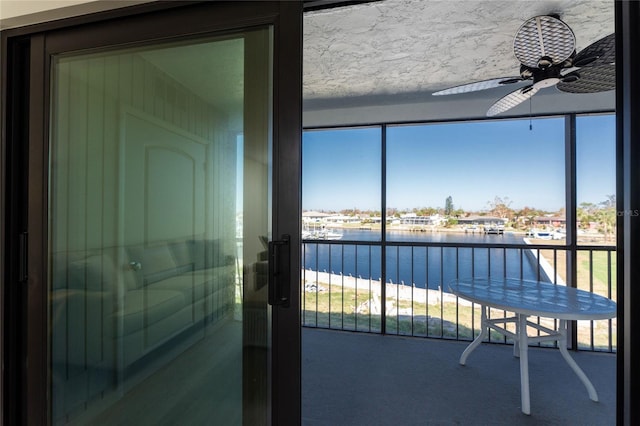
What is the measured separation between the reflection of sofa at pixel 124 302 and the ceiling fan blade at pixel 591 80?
233 cm

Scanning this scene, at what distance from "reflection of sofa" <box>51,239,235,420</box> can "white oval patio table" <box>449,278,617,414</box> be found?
184 cm

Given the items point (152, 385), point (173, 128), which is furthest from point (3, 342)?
point (173, 128)

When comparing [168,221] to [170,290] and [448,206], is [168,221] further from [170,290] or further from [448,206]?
[448,206]

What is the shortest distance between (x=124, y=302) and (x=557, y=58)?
2666 millimetres

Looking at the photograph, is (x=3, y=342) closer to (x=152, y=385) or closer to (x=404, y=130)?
(x=152, y=385)

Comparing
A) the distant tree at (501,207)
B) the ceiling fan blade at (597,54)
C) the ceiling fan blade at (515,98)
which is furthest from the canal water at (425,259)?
the ceiling fan blade at (597,54)

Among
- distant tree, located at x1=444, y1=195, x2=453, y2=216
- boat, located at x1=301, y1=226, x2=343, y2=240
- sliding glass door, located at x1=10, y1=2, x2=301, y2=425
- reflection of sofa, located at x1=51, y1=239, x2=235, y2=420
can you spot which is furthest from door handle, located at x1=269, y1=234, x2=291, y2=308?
distant tree, located at x1=444, y1=195, x2=453, y2=216

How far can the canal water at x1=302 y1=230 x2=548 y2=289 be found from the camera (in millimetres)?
3121

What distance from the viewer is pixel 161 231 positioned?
108 centimetres

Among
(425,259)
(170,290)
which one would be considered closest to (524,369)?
(425,259)

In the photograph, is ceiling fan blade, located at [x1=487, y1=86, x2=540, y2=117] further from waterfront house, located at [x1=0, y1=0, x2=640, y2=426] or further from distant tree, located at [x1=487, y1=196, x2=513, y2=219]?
waterfront house, located at [x1=0, y1=0, x2=640, y2=426]

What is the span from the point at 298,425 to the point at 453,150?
332cm

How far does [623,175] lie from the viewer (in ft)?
2.56

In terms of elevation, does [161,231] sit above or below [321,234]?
above
